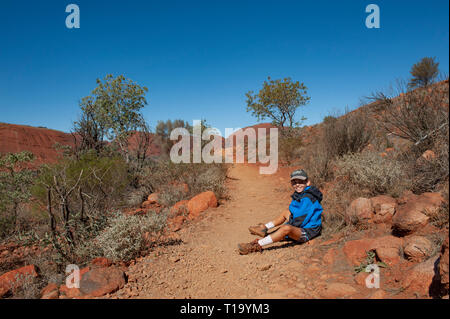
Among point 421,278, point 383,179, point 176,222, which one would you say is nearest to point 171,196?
point 176,222

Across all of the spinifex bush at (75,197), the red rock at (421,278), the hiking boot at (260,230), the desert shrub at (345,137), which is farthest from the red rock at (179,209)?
the red rock at (421,278)

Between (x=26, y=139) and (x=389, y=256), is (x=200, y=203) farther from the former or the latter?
(x=26, y=139)

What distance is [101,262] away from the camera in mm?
3518

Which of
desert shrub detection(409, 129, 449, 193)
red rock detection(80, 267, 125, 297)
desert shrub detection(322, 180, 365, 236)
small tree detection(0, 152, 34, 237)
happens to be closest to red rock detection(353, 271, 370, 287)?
desert shrub detection(322, 180, 365, 236)

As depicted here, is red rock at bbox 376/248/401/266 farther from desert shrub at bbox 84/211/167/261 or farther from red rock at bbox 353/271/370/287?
desert shrub at bbox 84/211/167/261

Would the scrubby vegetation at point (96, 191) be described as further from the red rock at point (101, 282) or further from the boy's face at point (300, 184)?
the boy's face at point (300, 184)

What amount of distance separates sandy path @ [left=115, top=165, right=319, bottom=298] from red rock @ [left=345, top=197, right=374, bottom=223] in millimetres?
816

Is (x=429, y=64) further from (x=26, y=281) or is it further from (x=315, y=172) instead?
(x=26, y=281)

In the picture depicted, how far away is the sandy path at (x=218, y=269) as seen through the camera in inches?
110

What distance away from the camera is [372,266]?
2639 millimetres

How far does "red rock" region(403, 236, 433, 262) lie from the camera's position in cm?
248

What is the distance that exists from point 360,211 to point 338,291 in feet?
5.34

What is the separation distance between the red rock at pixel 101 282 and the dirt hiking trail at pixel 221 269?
0.10m

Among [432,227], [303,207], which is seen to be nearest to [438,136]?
[432,227]
